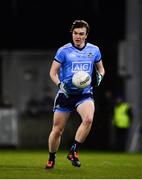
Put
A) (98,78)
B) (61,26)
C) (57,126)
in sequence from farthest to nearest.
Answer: (61,26)
(98,78)
(57,126)

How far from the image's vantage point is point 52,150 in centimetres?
1554

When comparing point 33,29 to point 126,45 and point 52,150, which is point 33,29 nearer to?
point 126,45

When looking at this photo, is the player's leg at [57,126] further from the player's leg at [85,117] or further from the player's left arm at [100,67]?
the player's left arm at [100,67]

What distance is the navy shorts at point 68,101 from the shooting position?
15.4m

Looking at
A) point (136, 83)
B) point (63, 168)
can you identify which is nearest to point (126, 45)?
point (136, 83)

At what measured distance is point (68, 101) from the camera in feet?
50.6

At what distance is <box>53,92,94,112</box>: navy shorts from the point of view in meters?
15.4

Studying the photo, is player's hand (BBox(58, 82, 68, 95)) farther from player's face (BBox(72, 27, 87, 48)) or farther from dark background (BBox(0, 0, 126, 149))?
dark background (BBox(0, 0, 126, 149))

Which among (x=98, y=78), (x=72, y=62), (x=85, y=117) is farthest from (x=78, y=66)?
(x=85, y=117)

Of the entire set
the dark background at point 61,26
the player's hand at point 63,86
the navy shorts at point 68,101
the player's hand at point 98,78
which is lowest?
the dark background at point 61,26

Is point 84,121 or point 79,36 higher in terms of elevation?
point 79,36

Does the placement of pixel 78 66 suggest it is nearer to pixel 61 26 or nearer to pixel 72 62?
pixel 72 62

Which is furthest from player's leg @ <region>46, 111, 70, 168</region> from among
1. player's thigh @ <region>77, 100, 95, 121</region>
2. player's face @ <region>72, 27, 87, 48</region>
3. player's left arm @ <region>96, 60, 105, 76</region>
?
player's face @ <region>72, 27, 87, 48</region>

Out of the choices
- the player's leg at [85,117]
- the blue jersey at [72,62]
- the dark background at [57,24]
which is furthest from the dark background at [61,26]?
the player's leg at [85,117]
